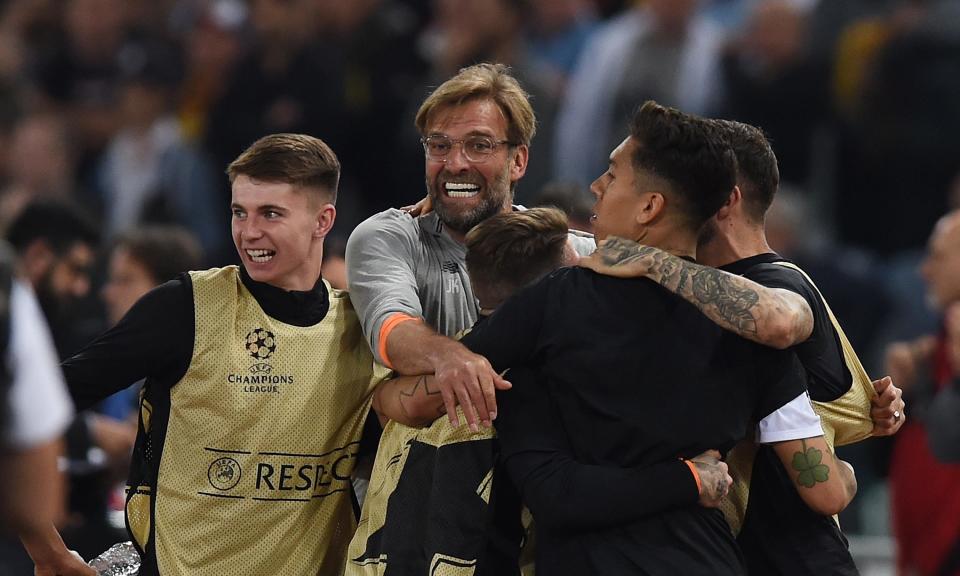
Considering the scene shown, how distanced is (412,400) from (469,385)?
28cm

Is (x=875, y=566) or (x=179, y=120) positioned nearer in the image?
(x=875, y=566)

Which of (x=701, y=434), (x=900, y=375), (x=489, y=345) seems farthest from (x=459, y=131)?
(x=900, y=375)

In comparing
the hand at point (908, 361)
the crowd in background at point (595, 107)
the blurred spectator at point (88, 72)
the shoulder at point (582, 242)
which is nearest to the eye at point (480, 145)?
the shoulder at point (582, 242)

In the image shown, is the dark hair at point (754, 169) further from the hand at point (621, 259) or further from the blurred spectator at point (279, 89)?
the blurred spectator at point (279, 89)

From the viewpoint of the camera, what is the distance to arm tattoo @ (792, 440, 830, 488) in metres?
3.59

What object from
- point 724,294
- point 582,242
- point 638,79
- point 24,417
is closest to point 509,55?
point 638,79

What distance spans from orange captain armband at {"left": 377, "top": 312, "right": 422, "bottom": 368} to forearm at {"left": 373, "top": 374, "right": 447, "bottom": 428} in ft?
0.20

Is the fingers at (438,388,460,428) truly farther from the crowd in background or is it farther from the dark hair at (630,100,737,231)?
the crowd in background

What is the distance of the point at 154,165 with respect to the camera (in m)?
11.2

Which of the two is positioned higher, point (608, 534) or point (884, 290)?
point (608, 534)

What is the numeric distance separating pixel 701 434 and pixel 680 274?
37cm

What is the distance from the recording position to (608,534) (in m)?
3.44

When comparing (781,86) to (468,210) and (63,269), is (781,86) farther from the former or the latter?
(468,210)

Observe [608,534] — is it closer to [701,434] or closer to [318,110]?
[701,434]
